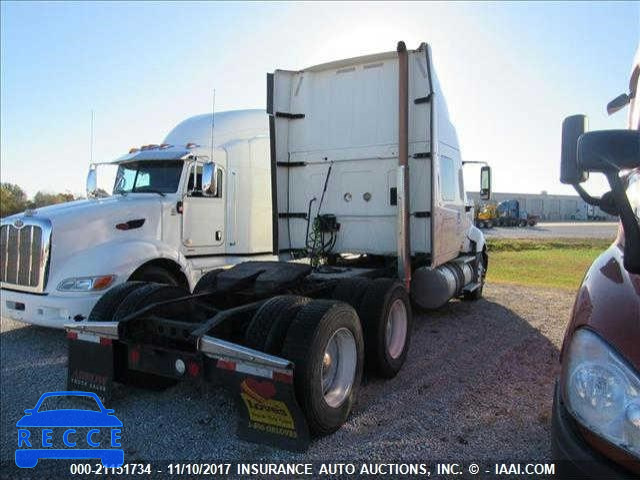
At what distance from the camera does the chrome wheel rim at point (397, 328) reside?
5.00m

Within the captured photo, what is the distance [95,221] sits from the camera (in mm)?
6047

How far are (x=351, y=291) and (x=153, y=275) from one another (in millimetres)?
3044

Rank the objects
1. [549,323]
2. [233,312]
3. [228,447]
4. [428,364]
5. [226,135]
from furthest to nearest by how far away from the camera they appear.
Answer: [226,135] < [549,323] < [428,364] < [233,312] < [228,447]

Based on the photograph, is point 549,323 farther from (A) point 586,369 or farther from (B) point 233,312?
(A) point 586,369

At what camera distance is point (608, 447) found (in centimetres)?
180

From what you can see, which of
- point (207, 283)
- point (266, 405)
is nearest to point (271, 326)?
point (266, 405)

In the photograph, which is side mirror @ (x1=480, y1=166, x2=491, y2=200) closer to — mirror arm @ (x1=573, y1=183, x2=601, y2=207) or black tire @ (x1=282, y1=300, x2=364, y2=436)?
black tire @ (x1=282, y1=300, x2=364, y2=436)

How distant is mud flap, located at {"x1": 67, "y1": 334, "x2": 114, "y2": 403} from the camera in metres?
3.86

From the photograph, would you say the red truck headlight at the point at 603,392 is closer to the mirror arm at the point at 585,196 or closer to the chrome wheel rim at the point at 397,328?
the mirror arm at the point at 585,196

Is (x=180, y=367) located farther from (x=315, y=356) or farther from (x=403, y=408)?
(x=403, y=408)

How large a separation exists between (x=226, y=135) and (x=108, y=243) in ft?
9.89

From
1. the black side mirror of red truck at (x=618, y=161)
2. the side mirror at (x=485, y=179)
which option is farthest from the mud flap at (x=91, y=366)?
the side mirror at (x=485, y=179)

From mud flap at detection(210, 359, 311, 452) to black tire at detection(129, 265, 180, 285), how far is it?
3.42 meters

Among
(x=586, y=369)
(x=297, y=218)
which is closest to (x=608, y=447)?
(x=586, y=369)
